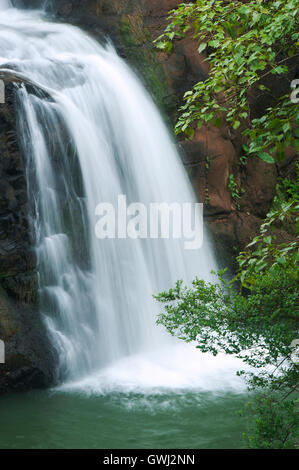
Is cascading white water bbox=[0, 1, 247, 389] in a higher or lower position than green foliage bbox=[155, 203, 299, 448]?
higher

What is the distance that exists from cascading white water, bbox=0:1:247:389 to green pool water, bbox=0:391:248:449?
1.92 feet

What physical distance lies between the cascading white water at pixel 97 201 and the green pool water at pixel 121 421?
1.92ft

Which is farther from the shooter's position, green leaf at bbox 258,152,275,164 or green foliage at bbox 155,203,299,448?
green foliage at bbox 155,203,299,448

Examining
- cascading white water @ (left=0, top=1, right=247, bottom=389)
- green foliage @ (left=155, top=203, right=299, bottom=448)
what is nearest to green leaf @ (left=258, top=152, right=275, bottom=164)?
green foliage @ (left=155, top=203, right=299, bottom=448)

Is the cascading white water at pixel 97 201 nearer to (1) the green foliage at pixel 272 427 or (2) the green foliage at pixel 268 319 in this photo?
(2) the green foliage at pixel 268 319

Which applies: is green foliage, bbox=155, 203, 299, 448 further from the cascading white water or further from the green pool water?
the cascading white water

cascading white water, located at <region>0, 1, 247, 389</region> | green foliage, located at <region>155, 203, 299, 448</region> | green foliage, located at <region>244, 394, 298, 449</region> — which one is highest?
cascading white water, located at <region>0, 1, 247, 389</region>

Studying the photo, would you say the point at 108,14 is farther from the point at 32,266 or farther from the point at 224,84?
the point at 224,84

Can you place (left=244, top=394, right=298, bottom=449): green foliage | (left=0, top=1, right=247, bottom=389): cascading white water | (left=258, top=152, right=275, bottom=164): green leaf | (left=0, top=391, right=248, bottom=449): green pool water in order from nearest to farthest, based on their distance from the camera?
(left=258, top=152, right=275, bottom=164): green leaf
(left=244, top=394, right=298, bottom=449): green foliage
(left=0, top=391, right=248, bottom=449): green pool water
(left=0, top=1, right=247, bottom=389): cascading white water

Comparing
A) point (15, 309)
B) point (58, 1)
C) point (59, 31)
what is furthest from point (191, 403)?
point (58, 1)

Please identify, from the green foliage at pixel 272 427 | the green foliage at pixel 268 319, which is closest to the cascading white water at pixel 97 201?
the green foliage at pixel 268 319

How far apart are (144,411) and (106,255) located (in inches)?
120

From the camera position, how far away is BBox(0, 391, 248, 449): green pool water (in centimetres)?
503

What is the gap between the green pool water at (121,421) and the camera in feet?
16.5
